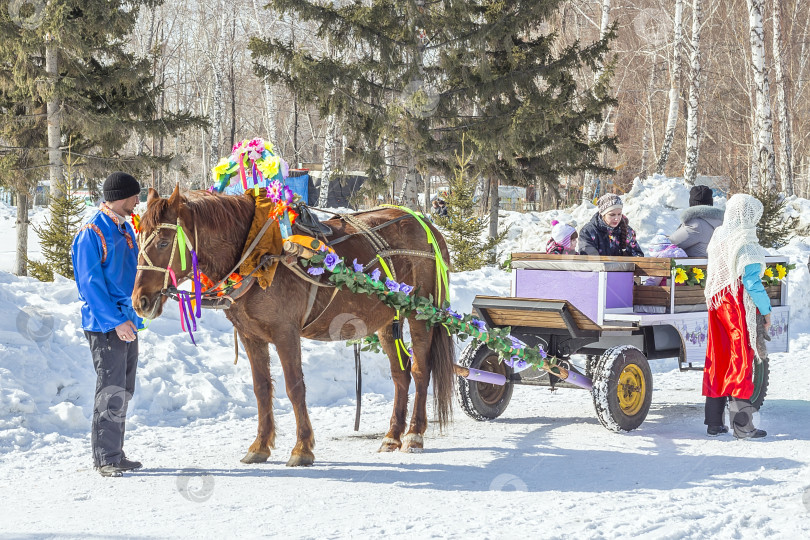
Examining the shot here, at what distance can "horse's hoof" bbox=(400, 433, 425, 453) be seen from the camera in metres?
6.09

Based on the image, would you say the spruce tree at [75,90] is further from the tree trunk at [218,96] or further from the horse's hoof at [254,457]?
the horse's hoof at [254,457]

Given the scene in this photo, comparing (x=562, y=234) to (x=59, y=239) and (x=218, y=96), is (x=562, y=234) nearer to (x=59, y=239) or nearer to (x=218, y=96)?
(x=59, y=239)

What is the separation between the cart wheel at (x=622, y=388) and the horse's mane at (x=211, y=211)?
2985 millimetres

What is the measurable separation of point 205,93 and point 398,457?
43.1m

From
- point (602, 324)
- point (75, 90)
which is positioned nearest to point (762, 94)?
point (75, 90)

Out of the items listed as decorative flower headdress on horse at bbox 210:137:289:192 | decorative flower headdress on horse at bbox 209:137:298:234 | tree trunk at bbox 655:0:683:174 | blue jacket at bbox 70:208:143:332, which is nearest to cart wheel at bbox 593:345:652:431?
decorative flower headdress on horse at bbox 209:137:298:234

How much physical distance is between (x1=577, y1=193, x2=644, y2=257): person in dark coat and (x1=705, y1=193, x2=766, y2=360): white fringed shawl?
4.00ft

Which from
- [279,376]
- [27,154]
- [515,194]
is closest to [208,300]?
[279,376]

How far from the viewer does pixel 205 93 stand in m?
46.0

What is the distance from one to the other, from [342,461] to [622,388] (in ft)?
7.86

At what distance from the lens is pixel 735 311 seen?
653 cm

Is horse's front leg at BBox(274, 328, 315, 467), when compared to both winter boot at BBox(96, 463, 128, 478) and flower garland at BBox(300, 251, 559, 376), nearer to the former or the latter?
flower garland at BBox(300, 251, 559, 376)

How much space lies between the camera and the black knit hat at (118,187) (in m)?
5.31

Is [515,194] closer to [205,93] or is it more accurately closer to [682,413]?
[205,93]
